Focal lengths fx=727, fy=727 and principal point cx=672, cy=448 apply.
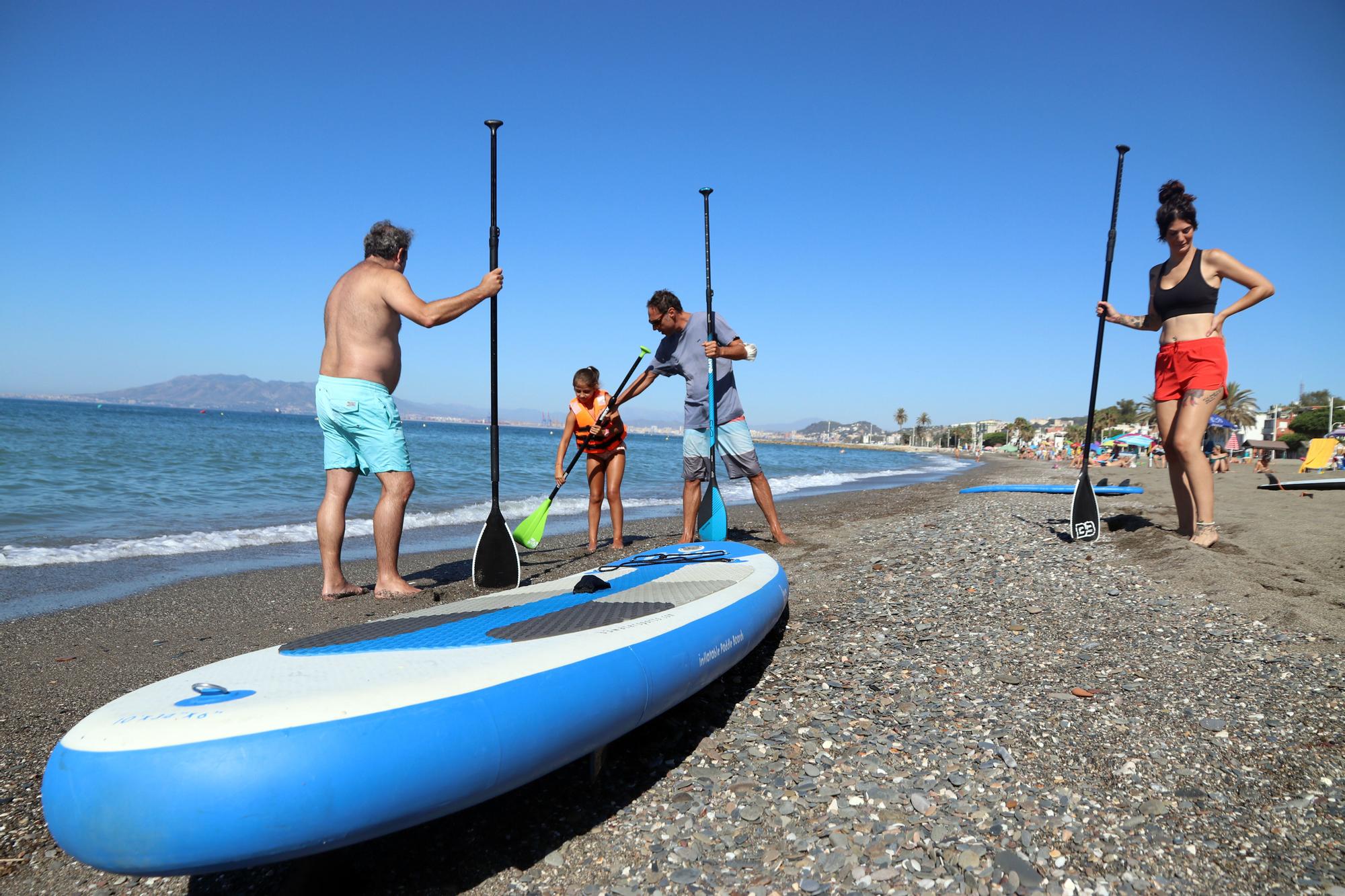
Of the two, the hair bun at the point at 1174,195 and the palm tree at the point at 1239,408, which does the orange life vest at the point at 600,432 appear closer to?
the hair bun at the point at 1174,195

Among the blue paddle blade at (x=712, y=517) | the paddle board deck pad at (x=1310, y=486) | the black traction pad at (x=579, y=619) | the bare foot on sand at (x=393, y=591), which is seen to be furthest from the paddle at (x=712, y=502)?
the paddle board deck pad at (x=1310, y=486)

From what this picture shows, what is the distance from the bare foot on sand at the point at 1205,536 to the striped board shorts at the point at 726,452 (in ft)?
10.5

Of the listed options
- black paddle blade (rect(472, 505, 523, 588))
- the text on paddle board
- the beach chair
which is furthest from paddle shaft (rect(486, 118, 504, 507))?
the beach chair

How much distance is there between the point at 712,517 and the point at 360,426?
2.89 meters

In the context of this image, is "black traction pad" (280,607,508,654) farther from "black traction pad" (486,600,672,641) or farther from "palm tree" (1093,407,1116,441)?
"palm tree" (1093,407,1116,441)

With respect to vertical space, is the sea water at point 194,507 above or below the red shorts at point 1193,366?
below

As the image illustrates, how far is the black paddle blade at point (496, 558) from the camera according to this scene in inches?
203

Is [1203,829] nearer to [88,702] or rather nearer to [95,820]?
[95,820]

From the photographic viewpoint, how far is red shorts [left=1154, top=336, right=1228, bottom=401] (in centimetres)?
495

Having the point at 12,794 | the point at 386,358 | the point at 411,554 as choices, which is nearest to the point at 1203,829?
the point at 12,794

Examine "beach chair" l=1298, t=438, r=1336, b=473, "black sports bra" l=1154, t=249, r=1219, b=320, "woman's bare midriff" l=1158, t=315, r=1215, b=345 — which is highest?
"black sports bra" l=1154, t=249, r=1219, b=320

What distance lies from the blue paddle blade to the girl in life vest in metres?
1.10

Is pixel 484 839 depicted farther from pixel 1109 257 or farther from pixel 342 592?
pixel 1109 257

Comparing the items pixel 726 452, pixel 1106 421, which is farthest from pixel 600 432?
pixel 1106 421
